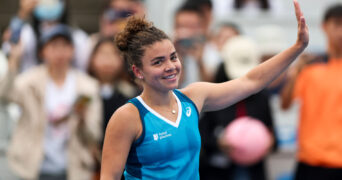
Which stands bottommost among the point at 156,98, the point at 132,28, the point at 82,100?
the point at 82,100

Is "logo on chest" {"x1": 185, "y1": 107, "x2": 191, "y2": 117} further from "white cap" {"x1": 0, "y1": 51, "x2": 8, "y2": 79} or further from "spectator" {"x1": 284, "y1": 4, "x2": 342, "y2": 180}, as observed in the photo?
"white cap" {"x1": 0, "y1": 51, "x2": 8, "y2": 79}

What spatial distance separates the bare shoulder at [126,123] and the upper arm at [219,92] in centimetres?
44

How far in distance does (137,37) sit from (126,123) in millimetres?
486

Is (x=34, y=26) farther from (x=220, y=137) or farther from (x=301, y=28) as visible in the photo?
(x=301, y=28)

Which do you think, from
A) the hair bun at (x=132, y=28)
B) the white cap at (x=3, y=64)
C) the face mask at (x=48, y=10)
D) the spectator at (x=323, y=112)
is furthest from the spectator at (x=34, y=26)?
→ the hair bun at (x=132, y=28)

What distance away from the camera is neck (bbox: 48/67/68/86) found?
6.10 m

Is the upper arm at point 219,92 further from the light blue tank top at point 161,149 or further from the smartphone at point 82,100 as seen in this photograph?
the smartphone at point 82,100

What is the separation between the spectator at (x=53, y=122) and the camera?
584cm

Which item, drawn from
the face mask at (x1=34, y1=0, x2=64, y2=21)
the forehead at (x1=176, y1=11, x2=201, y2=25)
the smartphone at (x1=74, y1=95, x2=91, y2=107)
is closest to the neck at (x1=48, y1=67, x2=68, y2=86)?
the smartphone at (x1=74, y1=95, x2=91, y2=107)

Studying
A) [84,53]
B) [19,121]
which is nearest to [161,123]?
[19,121]

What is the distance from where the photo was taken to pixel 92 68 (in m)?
6.44

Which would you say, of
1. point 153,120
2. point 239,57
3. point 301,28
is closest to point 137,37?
point 153,120

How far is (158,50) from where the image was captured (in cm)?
340

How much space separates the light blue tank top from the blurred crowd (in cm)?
218
